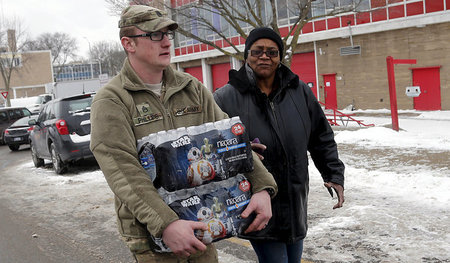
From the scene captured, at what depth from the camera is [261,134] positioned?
288 cm

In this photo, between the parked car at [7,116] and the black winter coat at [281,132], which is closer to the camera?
the black winter coat at [281,132]

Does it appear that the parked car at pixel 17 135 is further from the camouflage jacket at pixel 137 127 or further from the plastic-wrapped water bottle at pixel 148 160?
the plastic-wrapped water bottle at pixel 148 160

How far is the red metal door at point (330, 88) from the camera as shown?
2614 centimetres


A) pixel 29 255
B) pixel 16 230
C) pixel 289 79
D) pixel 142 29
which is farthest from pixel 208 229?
pixel 16 230

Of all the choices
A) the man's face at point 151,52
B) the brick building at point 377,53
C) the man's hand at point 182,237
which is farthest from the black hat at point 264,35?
the brick building at point 377,53

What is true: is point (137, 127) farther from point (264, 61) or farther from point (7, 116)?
point (7, 116)

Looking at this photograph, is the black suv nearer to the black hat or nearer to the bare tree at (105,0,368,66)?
the bare tree at (105,0,368,66)

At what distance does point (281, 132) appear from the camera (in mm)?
2883

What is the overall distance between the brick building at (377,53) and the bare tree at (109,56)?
58581mm

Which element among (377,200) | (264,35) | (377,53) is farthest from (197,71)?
(264,35)

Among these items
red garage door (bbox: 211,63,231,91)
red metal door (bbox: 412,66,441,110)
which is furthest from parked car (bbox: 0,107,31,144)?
red metal door (bbox: 412,66,441,110)

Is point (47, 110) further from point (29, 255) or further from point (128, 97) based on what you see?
point (128, 97)

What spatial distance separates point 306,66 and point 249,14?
5.01m

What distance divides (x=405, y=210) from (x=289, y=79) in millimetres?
3766
